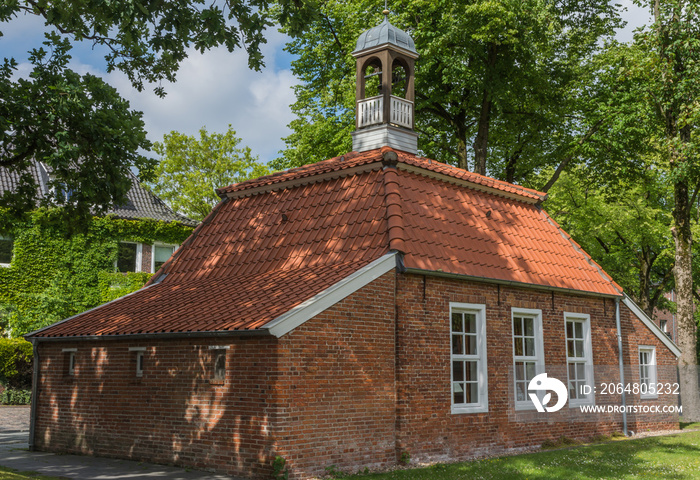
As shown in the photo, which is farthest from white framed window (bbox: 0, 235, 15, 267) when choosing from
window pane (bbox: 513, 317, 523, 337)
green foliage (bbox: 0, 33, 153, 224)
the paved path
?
window pane (bbox: 513, 317, 523, 337)

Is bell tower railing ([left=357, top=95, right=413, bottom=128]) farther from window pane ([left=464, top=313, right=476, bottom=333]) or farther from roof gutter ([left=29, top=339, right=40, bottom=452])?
roof gutter ([left=29, top=339, right=40, bottom=452])

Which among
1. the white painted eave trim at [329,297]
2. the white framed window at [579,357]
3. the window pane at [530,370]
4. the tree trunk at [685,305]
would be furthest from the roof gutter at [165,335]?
the tree trunk at [685,305]

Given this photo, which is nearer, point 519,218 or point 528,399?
point 528,399

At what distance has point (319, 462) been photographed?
1019 centimetres

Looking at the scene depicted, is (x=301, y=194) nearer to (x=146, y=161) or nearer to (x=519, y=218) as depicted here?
(x=146, y=161)

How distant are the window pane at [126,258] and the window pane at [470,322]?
21.1m

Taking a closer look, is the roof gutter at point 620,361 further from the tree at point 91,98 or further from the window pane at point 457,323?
the tree at point 91,98

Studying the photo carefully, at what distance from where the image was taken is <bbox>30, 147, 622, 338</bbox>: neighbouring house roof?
38.1 feet

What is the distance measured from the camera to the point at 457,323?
13172mm

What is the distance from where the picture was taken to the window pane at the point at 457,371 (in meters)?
12.9

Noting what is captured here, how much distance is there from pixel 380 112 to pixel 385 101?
321mm

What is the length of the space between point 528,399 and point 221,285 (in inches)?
256

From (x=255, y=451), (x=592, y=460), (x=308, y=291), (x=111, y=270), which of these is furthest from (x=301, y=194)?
(x=111, y=270)

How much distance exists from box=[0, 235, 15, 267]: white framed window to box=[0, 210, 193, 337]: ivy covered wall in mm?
275
